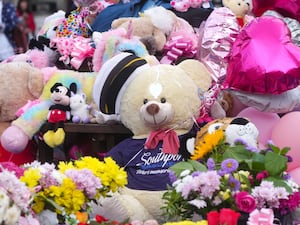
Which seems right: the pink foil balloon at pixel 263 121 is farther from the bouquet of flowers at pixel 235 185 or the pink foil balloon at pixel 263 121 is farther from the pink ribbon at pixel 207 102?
the bouquet of flowers at pixel 235 185

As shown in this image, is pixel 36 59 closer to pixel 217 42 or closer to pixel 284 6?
pixel 217 42

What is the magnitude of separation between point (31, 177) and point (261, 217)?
99cm

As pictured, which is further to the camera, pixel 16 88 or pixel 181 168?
pixel 16 88

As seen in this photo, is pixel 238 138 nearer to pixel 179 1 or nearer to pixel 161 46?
pixel 161 46

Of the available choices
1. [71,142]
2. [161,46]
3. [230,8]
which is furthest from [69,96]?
[230,8]

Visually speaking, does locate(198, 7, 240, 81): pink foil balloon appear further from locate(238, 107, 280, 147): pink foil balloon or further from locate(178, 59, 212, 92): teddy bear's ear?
locate(238, 107, 280, 147): pink foil balloon

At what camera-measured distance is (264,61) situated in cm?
430

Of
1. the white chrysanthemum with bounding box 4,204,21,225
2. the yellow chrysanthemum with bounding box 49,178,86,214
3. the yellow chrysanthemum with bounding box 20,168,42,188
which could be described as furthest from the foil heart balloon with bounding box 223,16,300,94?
the white chrysanthemum with bounding box 4,204,21,225

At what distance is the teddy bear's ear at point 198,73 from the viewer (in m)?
4.57

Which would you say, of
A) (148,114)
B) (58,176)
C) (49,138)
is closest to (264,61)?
(148,114)

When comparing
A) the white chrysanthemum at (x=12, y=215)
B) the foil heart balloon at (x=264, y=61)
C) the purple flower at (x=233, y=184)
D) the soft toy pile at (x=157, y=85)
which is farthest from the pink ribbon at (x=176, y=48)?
the white chrysanthemum at (x=12, y=215)

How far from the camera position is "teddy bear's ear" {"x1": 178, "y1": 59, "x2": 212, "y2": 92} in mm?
4570

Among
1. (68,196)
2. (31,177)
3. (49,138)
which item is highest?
(31,177)

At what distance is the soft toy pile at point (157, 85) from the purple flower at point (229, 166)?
426 mm
